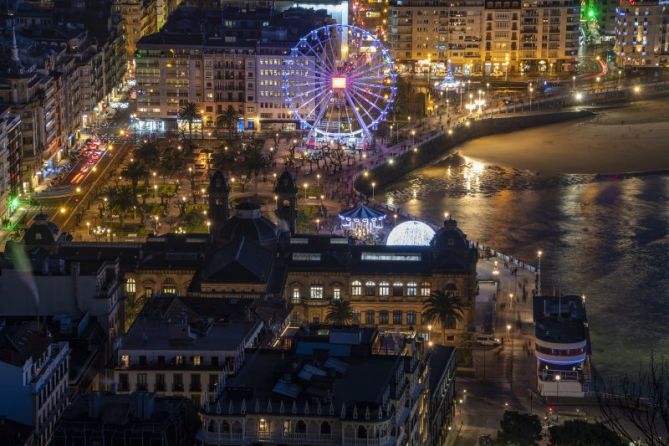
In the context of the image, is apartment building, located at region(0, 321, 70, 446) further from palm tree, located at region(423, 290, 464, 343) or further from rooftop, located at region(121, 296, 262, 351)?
palm tree, located at region(423, 290, 464, 343)

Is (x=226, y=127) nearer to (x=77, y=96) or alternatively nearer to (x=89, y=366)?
(x=77, y=96)

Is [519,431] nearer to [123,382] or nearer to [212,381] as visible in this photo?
[212,381]

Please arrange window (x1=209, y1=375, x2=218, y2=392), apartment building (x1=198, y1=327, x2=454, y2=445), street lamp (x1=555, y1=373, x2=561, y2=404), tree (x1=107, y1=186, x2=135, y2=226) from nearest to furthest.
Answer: apartment building (x1=198, y1=327, x2=454, y2=445)
window (x1=209, y1=375, x2=218, y2=392)
street lamp (x1=555, y1=373, x2=561, y2=404)
tree (x1=107, y1=186, x2=135, y2=226)

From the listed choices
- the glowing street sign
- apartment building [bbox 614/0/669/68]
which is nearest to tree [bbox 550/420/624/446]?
the glowing street sign

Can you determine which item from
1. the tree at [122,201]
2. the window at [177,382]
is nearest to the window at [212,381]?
the window at [177,382]

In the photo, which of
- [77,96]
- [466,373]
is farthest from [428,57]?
[466,373]

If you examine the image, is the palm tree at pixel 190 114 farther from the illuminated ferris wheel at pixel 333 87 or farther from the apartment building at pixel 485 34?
the apartment building at pixel 485 34

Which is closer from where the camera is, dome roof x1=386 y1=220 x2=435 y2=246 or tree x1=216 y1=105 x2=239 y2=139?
dome roof x1=386 y1=220 x2=435 y2=246
